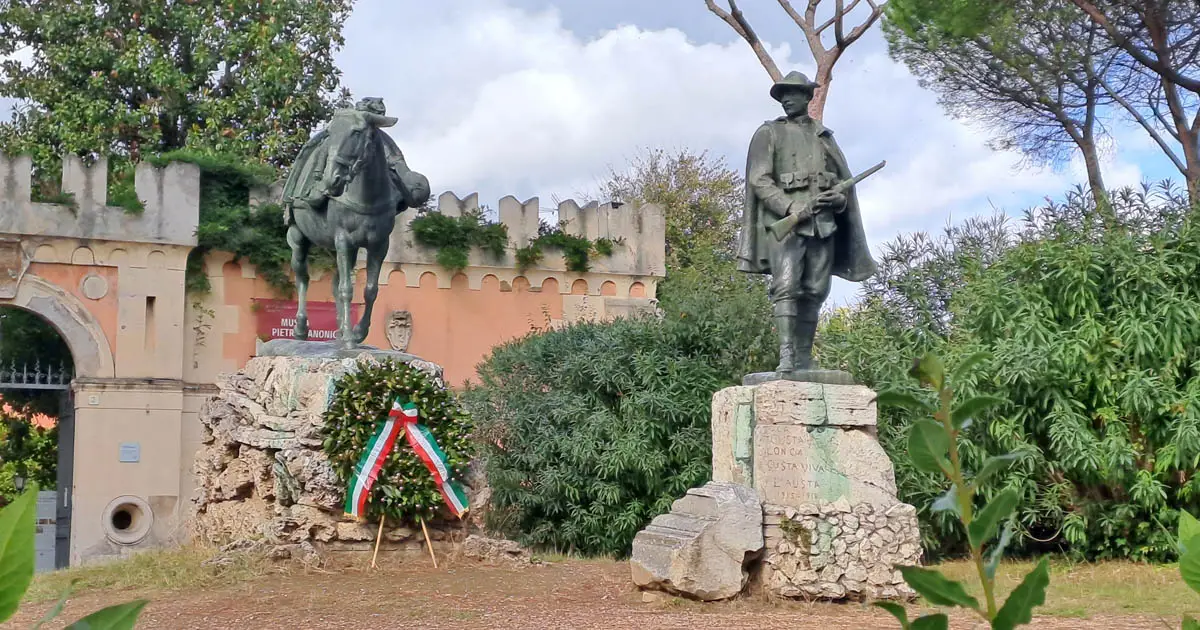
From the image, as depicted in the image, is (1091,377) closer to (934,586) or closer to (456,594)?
(456,594)

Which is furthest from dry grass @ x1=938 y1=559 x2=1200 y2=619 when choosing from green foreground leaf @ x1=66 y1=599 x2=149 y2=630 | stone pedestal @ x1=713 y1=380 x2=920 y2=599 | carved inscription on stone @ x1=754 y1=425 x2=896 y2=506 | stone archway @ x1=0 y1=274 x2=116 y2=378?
stone archway @ x1=0 y1=274 x2=116 y2=378

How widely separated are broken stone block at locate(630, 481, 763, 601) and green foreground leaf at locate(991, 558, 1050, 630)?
6.35m

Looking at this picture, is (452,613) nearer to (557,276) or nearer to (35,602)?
(35,602)

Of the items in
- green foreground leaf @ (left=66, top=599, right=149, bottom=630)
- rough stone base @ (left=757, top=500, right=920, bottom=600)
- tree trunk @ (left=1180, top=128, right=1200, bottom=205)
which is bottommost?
rough stone base @ (left=757, top=500, right=920, bottom=600)

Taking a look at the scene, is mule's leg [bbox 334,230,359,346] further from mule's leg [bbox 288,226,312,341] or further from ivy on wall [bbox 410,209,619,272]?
ivy on wall [bbox 410,209,619,272]

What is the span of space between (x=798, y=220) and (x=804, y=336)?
0.81 meters

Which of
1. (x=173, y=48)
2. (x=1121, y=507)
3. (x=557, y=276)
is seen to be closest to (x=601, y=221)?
(x=557, y=276)

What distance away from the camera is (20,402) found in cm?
1961

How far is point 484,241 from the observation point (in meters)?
18.7

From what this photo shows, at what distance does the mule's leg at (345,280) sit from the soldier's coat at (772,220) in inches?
120

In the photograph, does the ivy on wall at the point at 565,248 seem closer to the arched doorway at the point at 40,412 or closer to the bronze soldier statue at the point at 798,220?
the arched doorway at the point at 40,412

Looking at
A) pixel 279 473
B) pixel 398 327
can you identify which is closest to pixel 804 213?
pixel 279 473

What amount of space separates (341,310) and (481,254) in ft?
29.7

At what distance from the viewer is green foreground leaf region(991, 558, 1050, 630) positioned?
0.92 meters
